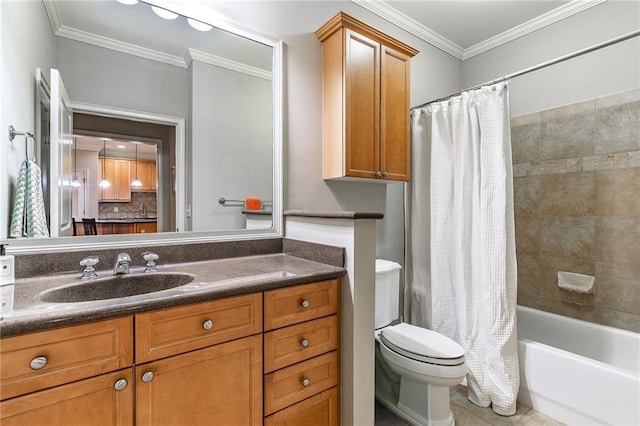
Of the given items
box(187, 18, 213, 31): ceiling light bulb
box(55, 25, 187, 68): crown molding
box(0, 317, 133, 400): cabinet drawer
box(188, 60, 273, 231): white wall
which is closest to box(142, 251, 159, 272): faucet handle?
box(188, 60, 273, 231): white wall

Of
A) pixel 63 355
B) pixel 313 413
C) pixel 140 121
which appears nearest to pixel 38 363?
pixel 63 355

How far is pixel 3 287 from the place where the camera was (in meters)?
1.02

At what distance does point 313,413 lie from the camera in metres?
1.25

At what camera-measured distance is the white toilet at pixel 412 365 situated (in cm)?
150

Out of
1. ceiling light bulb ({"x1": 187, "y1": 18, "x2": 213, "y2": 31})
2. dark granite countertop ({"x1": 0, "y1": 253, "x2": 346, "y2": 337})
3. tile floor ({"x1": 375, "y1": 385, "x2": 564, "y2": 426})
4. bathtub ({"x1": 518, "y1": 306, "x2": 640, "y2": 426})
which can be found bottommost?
tile floor ({"x1": 375, "y1": 385, "x2": 564, "y2": 426})

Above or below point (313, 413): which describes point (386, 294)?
above

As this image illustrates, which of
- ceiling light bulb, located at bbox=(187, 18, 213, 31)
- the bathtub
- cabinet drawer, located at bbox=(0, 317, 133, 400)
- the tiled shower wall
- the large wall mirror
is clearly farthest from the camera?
the tiled shower wall

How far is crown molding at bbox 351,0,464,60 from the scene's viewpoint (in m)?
2.23

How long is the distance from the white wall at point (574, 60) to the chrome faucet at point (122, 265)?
9.54 feet

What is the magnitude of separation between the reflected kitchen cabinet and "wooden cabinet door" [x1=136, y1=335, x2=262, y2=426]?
0.84m

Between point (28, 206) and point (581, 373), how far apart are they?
263 cm

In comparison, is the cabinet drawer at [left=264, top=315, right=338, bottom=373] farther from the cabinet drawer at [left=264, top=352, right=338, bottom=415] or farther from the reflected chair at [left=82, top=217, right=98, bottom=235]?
the reflected chair at [left=82, top=217, right=98, bottom=235]

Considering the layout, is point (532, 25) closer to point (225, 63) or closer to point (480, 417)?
point (225, 63)

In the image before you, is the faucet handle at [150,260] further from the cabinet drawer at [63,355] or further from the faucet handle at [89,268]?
the cabinet drawer at [63,355]
